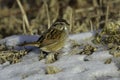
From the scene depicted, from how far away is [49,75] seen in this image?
4648 millimetres

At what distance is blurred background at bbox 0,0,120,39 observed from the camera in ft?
24.8

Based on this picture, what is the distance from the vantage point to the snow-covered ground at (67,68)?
4.54 metres

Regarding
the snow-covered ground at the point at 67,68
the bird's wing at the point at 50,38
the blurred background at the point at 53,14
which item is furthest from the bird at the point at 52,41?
the blurred background at the point at 53,14

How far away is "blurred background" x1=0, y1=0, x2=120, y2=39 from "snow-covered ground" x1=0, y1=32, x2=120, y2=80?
6.75 feet

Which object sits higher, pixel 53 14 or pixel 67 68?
pixel 53 14

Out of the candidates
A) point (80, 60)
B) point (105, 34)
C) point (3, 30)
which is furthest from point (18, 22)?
point (80, 60)

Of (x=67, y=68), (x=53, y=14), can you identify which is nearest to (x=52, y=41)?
(x=67, y=68)

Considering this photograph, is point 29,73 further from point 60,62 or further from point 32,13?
point 32,13

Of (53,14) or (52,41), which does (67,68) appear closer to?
(52,41)

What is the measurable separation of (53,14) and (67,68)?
154 inches

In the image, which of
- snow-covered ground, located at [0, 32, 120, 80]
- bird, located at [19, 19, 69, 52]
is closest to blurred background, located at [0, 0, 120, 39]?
bird, located at [19, 19, 69, 52]

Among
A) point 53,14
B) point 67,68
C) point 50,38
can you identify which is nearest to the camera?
point 67,68

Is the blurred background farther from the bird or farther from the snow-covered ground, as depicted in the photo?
the snow-covered ground

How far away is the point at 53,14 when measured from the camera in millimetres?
8617
